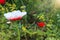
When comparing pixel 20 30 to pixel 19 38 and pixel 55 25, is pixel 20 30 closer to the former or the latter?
pixel 19 38

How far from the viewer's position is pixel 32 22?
302 cm

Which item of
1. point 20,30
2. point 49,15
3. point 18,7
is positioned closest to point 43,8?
point 49,15

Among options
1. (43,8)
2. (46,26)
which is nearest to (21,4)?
(43,8)

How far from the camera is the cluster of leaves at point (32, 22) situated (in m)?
2.72

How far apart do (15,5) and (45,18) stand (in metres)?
0.40

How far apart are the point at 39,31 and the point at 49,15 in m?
0.37

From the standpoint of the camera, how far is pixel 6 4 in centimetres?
309

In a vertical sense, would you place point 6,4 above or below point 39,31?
above

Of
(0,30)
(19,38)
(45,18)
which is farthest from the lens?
(45,18)

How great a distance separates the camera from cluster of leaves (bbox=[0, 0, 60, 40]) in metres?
2.72

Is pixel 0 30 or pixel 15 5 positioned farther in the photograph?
pixel 15 5

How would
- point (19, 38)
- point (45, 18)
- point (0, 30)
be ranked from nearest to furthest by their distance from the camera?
point (19, 38), point (0, 30), point (45, 18)

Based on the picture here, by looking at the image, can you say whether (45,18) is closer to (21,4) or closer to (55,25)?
(55,25)

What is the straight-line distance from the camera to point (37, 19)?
3008 mm
